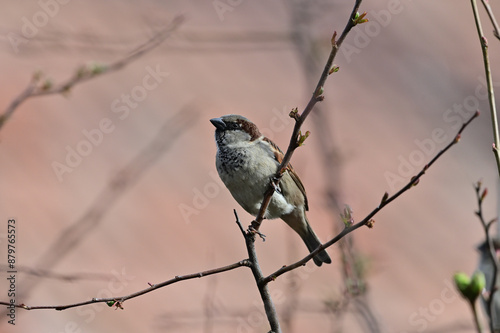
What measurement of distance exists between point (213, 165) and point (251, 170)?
1892 mm

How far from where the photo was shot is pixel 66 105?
4922mm

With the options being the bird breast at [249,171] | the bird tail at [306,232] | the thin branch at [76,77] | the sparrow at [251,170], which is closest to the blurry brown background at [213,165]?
the bird tail at [306,232]

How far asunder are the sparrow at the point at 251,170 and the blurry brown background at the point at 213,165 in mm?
199

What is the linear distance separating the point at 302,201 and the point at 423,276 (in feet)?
6.09

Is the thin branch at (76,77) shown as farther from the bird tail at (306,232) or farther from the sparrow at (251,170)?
the bird tail at (306,232)

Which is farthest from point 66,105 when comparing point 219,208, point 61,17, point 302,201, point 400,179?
point 400,179

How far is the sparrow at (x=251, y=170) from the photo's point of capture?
9.97ft

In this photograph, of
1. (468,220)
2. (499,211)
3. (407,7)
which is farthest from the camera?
(407,7)

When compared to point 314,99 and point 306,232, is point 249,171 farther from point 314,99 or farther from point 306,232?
point 314,99

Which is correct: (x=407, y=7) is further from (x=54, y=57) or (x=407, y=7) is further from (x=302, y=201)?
(x=302, y=201)

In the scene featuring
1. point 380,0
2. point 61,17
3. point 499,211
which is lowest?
point 499,211

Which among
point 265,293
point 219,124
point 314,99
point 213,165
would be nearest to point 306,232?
point 219,124

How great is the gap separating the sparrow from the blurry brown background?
0.20 m

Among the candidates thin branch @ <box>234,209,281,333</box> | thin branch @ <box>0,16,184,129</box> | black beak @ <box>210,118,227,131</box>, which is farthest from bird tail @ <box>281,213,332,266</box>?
thin branch @ <box>234,209,281,333</box>
